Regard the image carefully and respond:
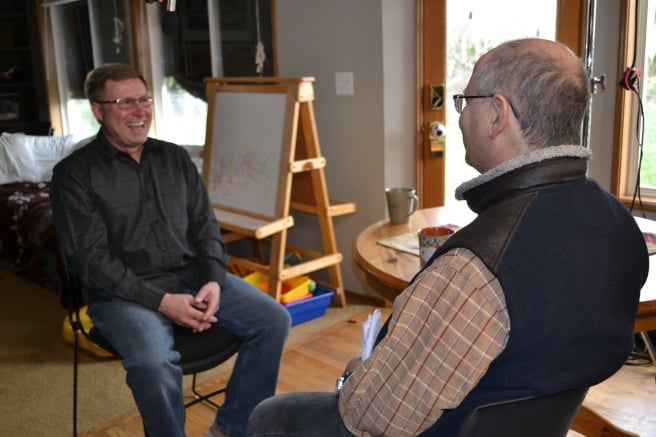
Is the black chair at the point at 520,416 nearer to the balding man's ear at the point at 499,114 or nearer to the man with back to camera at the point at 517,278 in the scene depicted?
the man with back to camera at the point at 517,278

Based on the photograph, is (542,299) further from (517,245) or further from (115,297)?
(115,297)

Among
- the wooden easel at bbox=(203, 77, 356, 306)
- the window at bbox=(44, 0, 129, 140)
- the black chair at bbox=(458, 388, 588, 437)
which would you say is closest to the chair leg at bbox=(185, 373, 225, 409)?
the wooden easel at bbox=(203, 77, 356, 306)

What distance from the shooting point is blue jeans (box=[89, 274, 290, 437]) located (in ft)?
5.74

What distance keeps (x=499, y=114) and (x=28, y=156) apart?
4.69 meters

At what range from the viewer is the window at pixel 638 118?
2523 mm

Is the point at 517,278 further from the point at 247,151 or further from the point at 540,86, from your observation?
the point at 247,151

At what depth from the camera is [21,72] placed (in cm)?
571

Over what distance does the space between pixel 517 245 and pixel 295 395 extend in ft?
2.31

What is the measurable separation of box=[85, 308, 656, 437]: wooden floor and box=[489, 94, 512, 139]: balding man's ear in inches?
51.5

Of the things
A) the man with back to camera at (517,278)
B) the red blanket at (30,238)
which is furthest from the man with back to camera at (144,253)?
the red blanket at (30,238)

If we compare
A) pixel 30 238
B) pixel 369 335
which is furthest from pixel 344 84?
pixel 369 335

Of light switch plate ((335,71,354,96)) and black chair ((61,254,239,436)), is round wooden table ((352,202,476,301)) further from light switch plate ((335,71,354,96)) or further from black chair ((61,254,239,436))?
light switch plate ((335,71,354,96))

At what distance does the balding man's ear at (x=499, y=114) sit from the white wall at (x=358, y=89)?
2.18m

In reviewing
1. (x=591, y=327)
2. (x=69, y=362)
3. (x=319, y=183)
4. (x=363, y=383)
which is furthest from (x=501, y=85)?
(x=69, y=362)
